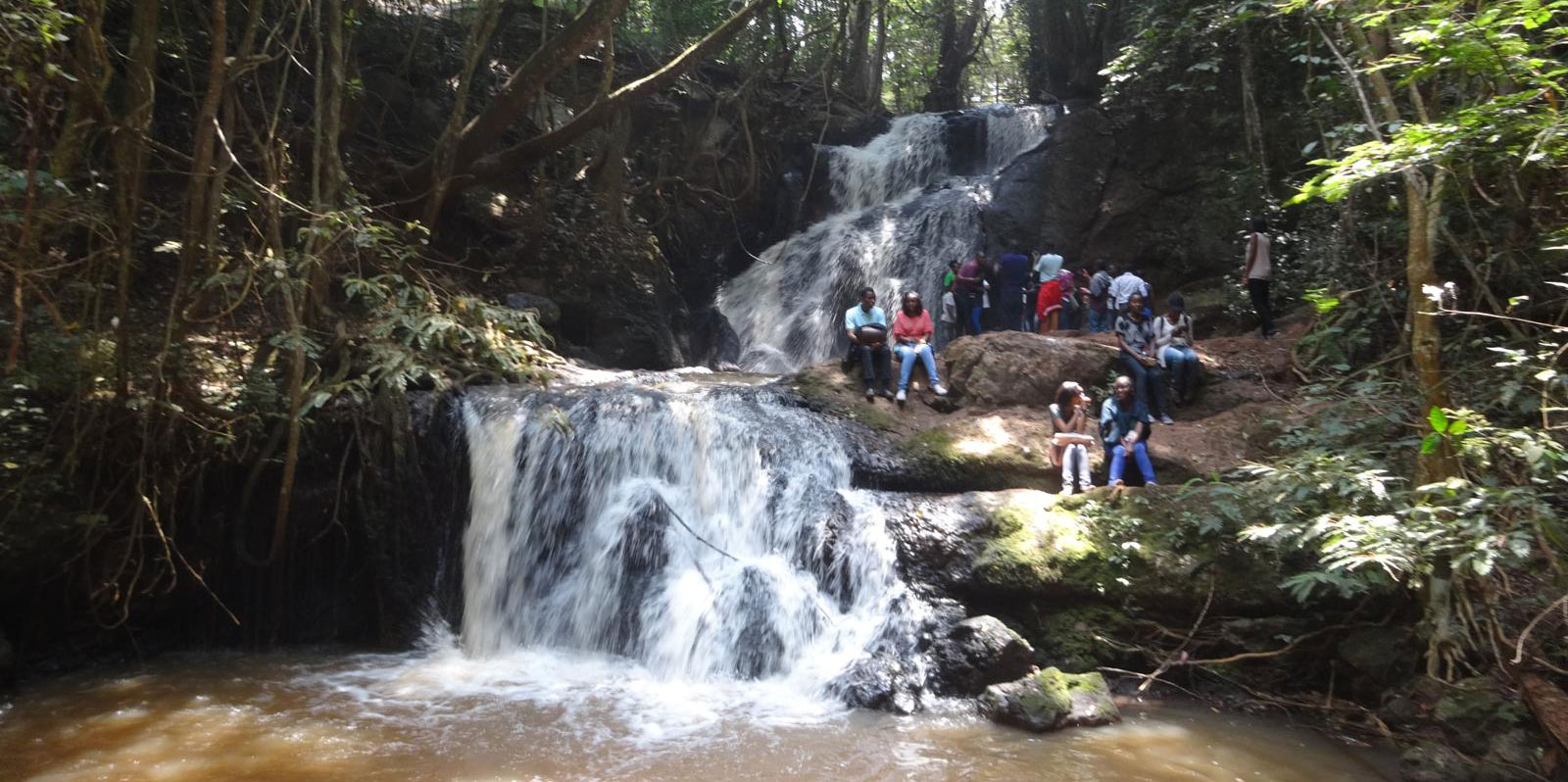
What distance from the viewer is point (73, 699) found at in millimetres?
6629

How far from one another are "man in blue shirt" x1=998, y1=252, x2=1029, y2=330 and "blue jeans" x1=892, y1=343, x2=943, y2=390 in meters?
4.43

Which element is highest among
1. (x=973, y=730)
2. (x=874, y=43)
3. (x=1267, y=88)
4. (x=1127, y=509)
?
(x=874, y=43)

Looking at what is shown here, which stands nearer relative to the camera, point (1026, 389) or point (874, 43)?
point (1026, 389)

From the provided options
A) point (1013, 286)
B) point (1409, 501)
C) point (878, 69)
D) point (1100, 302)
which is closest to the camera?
point (1409, 501)

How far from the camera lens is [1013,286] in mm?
14227

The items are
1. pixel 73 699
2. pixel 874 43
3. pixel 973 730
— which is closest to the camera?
pixel 973 730

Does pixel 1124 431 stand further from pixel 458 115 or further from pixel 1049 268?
pixel 458 115

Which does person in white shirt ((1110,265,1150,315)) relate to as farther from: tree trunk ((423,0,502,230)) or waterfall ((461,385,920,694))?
tree trunk ((423,0,502,230))

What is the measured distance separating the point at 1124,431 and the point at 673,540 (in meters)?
4.02

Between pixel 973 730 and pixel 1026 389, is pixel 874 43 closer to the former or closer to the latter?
pixel 1026 389

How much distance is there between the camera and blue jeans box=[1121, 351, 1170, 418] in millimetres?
9594

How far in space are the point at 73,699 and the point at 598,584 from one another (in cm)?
368

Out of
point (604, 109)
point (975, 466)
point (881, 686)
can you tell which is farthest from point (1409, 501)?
point (604, 109)

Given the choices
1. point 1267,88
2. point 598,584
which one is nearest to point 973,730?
point 598,584
